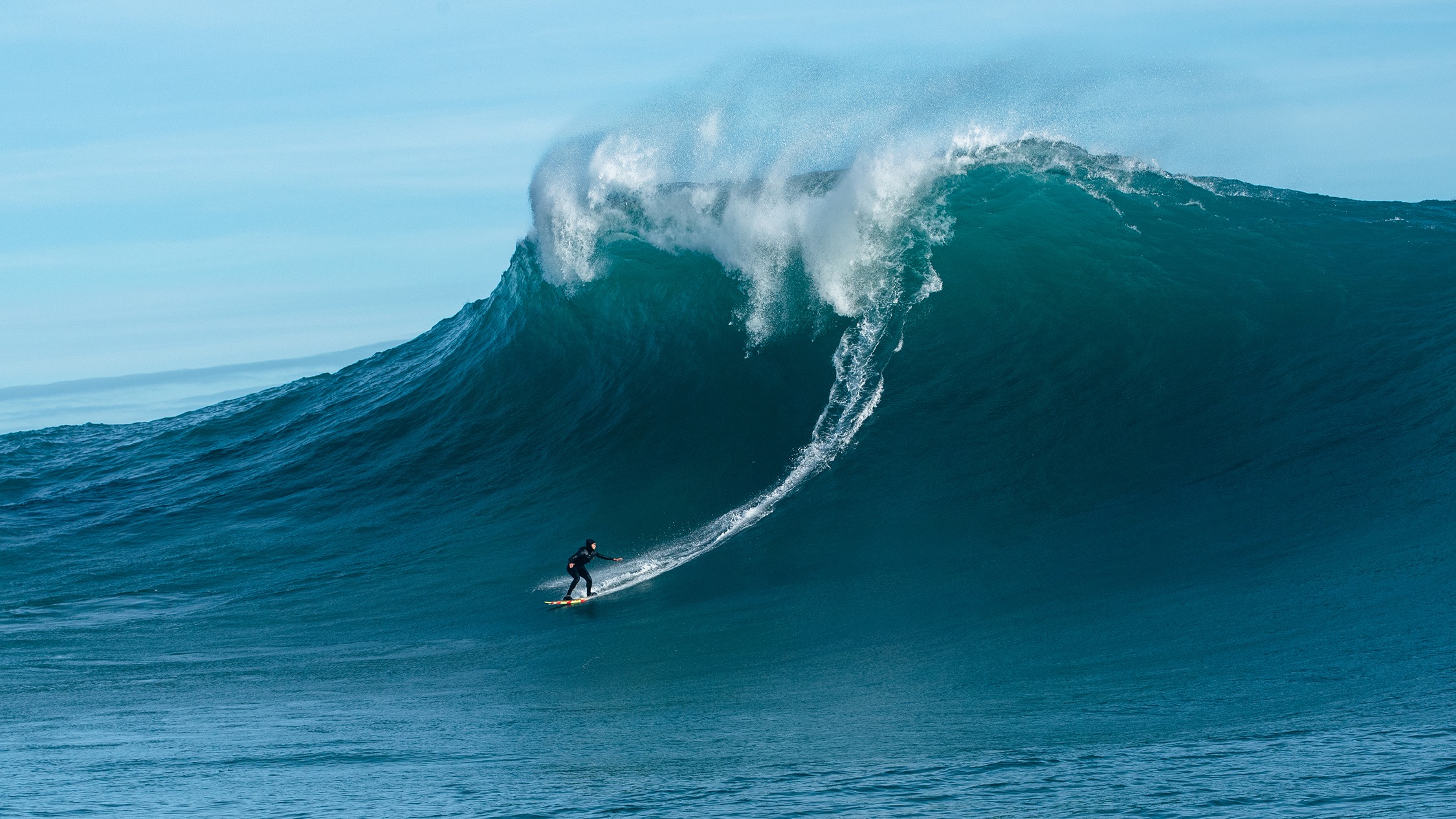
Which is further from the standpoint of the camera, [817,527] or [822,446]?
[822,446]

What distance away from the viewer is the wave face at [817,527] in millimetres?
5891

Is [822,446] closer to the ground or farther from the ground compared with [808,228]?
closer to the ground

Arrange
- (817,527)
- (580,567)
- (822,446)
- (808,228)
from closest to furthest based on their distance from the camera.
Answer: (580,567), (817,527), (822,446), (808,228)

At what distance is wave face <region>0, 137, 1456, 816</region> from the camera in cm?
589

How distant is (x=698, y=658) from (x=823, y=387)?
18.2 ft

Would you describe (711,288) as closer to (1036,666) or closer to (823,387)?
(823,387)

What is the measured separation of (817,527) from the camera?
10773 millimetres

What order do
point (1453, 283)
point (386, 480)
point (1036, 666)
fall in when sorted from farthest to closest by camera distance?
1. point (386, 480)
2. point (1453, 283)
3. point (1036, 666)

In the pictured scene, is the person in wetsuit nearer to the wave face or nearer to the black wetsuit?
the black wetsuit

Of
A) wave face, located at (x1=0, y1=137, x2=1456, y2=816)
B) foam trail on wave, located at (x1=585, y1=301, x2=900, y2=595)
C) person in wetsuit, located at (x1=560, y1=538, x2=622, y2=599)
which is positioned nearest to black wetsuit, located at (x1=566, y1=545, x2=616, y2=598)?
person in wetsuit, located at (x1=560, y1=538, x2=622, y2=599)

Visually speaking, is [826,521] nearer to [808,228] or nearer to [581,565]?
[581,565]

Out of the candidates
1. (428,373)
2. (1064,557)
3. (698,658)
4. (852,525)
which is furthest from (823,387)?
(428,373)

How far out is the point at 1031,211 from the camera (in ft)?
50.7

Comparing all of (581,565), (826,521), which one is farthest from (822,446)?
(581,565)
